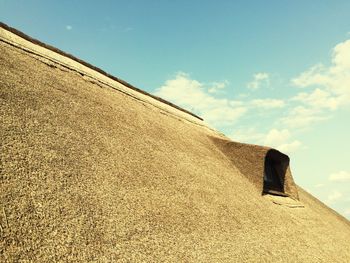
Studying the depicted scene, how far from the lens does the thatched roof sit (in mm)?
2662

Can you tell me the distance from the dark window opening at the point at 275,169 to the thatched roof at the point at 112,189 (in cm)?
150

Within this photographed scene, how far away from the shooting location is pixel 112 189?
3.58 metres

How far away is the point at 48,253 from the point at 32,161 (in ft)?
3.39

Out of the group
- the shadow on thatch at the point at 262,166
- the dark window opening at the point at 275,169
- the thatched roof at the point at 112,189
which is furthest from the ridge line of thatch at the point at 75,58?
the dark window opening at the point at 275,169

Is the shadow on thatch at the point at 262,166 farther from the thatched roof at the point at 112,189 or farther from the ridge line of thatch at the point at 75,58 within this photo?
the ridge line of thatch at the point at 75,58

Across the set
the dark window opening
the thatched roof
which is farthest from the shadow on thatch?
the thatched roof

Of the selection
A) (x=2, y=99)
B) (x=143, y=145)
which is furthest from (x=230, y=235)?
(x=2, y=99)

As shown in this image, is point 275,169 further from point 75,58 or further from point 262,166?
point 75,58

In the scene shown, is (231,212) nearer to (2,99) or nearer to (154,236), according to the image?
(154,236)

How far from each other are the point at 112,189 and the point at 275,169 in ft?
23.9

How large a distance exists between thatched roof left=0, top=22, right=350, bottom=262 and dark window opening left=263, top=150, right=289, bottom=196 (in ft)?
4.94

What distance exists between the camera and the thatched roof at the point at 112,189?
2662 millimetres

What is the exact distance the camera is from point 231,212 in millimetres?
5172

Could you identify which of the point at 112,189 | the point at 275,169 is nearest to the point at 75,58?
the point at 112,189
